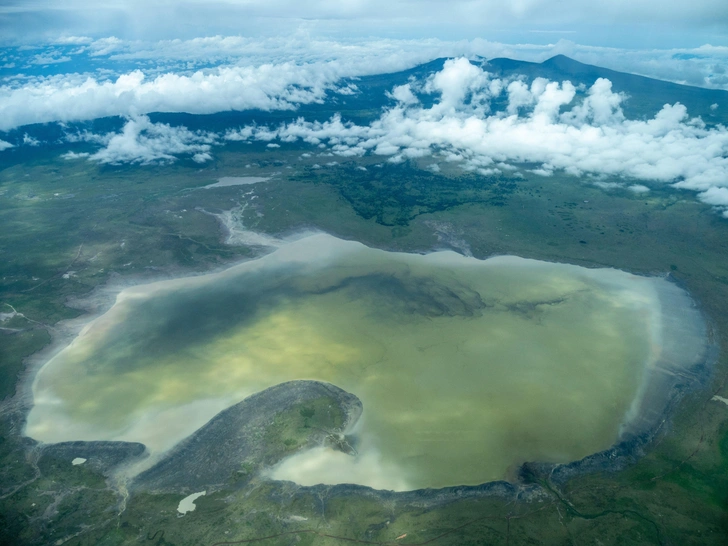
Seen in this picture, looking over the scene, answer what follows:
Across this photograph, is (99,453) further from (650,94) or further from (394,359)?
(650,94)

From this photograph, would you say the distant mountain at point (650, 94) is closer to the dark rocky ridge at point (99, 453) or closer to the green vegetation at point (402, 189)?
the green vegetation at point (402, 189)

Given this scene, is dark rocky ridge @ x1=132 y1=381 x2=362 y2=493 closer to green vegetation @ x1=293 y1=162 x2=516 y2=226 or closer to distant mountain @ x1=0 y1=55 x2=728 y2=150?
green vegetation @ x1=293 y1=162 x2=516 y2=226

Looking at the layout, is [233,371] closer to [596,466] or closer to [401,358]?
[401,358]

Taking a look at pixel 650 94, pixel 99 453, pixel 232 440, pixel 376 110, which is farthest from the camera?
pixel 376 110

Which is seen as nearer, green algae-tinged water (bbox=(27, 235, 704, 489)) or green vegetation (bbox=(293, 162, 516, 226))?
green algae-tinged water (bbox=(27, 235, 704, 489))

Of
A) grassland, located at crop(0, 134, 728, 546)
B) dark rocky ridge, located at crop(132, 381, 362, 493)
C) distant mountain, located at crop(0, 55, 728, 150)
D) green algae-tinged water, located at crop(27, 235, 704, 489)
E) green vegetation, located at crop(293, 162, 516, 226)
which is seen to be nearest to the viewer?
grassland, located at crop(0, 134, 728, 546)

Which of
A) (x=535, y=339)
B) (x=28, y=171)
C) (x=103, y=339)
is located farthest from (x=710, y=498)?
(x=28, y=171)

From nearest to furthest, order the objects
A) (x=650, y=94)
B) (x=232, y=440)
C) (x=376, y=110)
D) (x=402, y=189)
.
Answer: (x=232, y=440) < (x=402, y=189) < (x=650, y=94) < (x=376, y=110)

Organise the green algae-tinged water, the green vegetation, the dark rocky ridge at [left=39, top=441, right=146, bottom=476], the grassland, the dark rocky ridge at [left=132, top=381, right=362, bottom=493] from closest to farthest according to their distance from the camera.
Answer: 1. the grassland
2. the dark rocky ridge at [left=132, top=381, right=362, bottom=493]
3. the dark rocky ridge at [left=39, top=441, right=146, bottom=476]
4. the green algae-tinged water
5. the green vegetation

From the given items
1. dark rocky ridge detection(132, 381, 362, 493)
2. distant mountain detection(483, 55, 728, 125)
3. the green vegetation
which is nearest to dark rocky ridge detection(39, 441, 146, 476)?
dark rocky ridge detection(132, 381, 362, 493)

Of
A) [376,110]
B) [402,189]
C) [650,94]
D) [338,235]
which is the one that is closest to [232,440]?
[338,235]
